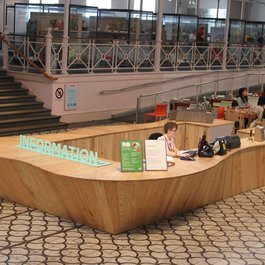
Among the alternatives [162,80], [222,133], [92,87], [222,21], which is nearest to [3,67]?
[92,87]

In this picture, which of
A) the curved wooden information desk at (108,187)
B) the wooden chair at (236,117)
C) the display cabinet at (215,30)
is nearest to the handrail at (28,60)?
the wooden chair at (236,117)

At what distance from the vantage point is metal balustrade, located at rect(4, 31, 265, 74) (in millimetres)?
15031

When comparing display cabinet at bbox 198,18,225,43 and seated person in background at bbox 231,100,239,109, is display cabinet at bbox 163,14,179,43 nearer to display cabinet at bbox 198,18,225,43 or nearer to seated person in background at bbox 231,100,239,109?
display cabinet at bbox 198,18,225,43

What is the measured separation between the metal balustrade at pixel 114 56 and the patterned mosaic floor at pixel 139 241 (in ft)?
25.0

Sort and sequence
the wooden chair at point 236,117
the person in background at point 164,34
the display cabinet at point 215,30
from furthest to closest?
the display cabinet at point 215,30 < the person in background at point 164,34 < the wooden chair at point 236,117

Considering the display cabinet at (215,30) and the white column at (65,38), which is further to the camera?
the display cabinet at (215,30)

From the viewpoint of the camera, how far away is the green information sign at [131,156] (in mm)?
7047

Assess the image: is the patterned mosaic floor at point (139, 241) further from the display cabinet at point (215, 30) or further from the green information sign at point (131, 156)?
the display cabinet at point (215, 30)

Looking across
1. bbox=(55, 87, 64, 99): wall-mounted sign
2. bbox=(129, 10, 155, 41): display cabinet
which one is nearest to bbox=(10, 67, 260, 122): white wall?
bbox=(55, 87, 64, 99): wall-mounted sign

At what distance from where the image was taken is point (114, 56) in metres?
16.4

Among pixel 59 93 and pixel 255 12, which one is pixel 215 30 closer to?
pixel 255 12

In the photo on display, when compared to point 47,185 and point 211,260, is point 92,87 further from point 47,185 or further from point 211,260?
point 211,260

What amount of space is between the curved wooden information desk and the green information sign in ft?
0.38

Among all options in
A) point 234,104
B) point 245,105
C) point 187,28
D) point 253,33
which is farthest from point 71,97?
point 253,33
